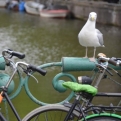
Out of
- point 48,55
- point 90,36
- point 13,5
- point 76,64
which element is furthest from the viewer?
point 13,5

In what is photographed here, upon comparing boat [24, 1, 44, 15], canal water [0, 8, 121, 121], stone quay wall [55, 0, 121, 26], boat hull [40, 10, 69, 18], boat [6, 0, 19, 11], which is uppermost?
canal water [0, 8, 121, 121]

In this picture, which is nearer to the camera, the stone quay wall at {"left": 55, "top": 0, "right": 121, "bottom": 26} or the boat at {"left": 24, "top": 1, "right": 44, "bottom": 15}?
the stone quay wall at {"left": 55, "top": 0, "right": 121, "bottom": 26}

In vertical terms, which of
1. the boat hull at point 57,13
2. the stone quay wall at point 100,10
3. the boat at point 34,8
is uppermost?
the stone quay wall at point 100,10

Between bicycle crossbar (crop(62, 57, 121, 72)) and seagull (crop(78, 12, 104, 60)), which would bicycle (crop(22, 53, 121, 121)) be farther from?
seagull (crop(78, 12, 104, 60))

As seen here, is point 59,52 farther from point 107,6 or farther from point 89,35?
point 107,6

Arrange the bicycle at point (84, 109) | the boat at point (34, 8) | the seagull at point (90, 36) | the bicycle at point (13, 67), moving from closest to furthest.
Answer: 1. the bicycle at point (84, 109)
2. the bicycle at point (13, 67)
3. the seagull at point (90, 36)
4. the boat at point (34, 8)

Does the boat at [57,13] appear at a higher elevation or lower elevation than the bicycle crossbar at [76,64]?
lower

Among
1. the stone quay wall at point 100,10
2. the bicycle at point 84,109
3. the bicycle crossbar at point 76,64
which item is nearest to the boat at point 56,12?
the stone quay wall at point 100,10

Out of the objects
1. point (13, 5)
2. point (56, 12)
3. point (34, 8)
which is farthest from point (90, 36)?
point (13, 5)

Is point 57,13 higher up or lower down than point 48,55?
lower down

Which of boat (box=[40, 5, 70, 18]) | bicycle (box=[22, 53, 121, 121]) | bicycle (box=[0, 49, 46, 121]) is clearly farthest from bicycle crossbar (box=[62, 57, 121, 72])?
boat (box=[40, 5, 70, 18])

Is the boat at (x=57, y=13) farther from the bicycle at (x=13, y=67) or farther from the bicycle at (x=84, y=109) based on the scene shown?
the bicycle at (x=84, y=109)

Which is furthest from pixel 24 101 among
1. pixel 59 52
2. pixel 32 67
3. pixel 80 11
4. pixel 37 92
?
pixel 80 11

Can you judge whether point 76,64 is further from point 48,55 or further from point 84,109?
point 48,55
